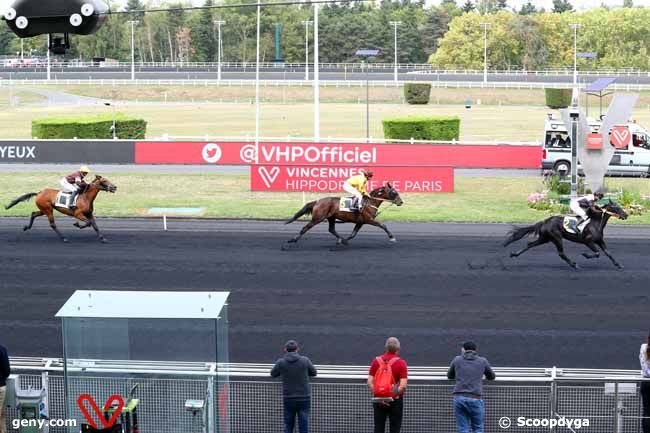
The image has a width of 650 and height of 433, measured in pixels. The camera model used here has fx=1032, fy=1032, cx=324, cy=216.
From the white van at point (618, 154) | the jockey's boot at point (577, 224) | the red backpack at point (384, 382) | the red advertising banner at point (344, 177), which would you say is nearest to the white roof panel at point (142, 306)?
the red backpack at point (384, 382)

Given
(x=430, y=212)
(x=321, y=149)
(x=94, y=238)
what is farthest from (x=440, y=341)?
(x=321, y=149)

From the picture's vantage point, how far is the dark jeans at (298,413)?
9336 mm

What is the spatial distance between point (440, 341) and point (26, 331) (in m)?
5.80

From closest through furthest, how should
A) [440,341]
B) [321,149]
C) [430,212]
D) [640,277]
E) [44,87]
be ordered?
[440,341]
[640,277]
[430,212]
[321,149]
[44,87]

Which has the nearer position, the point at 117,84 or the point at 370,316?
the point at 370,316

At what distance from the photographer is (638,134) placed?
3400 cm

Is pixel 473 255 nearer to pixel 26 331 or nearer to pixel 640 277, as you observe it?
pixel 640 277

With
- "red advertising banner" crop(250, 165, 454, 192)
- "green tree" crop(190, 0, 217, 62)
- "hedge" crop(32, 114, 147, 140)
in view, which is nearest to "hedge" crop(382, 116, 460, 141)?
"hedge" crop(32, 114, 147, 140)

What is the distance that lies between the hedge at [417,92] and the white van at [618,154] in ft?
126

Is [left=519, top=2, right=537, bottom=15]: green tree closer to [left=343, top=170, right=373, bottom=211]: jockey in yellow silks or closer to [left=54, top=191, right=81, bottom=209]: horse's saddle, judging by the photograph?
[left=343, top=170, right=373, bottom=211]: jockey in yellow silks

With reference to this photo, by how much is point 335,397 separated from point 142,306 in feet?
6.52

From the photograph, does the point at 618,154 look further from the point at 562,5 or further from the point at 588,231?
the point at 562,5

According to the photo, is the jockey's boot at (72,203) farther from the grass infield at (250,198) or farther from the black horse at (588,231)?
the black horse at (588,231)

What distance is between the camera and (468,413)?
9180 mm
